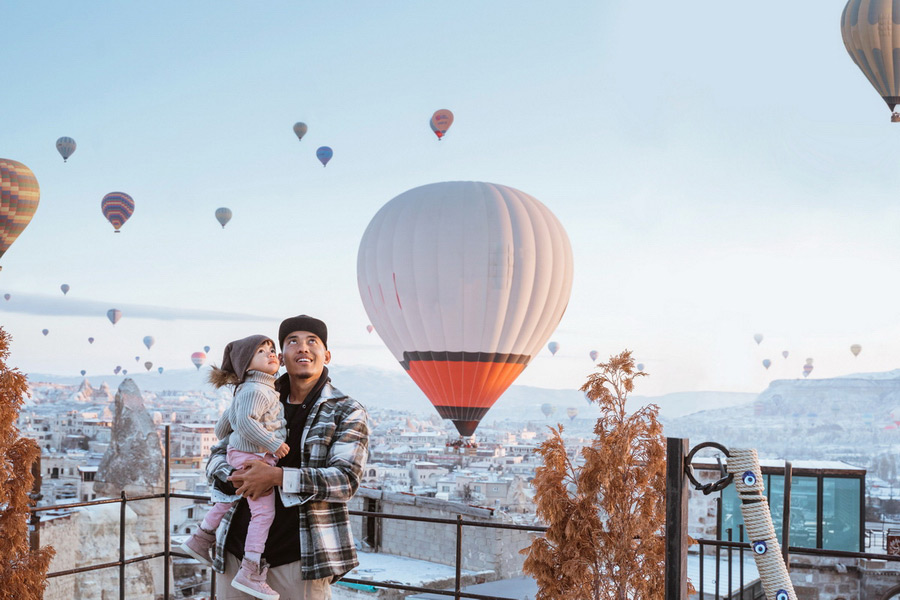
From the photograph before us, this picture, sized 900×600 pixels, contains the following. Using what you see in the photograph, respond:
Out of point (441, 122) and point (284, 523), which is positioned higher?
point (441, 122)

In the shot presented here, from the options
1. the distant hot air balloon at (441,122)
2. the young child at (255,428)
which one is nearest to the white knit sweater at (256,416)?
the young child at (255,428)

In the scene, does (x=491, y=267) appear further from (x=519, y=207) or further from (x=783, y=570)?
(x=783, y=570)

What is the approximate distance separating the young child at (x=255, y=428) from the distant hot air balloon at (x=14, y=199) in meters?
25.4

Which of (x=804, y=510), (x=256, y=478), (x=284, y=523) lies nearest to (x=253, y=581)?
(x=284, y=523)

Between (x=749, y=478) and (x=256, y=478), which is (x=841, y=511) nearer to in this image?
(x=749, y=478)

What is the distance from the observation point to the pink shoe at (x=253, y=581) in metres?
3.10

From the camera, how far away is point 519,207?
61.9ft

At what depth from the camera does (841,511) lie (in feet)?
50.8

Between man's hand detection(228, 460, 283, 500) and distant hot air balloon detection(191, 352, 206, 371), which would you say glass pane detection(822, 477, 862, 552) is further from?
distant hot air balloon detection(191, 352, 206, 371)

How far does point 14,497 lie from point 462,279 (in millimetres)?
13838

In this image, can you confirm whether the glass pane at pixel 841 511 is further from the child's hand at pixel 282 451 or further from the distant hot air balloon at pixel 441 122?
the distant hot air balloon at pixel 441 122

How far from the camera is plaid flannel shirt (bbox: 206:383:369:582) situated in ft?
10.1

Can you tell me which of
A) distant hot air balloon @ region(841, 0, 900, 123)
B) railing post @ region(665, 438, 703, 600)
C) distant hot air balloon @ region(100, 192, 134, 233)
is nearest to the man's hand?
railing post @ region(665, 438, 703, 600)

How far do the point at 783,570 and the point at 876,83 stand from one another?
64.2ft
